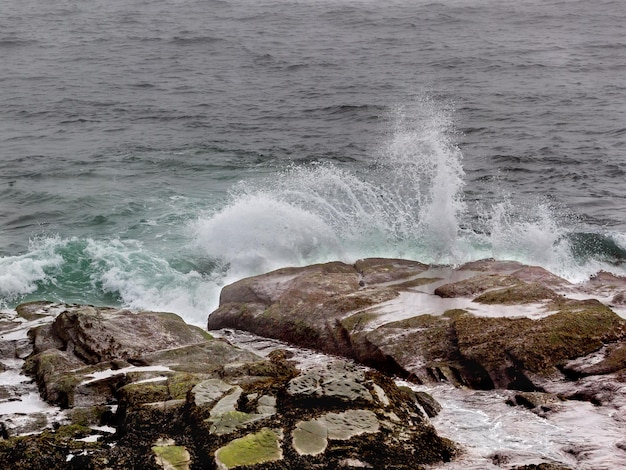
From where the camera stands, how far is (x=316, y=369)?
7.97 meters

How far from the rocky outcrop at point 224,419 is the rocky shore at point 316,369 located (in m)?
0.02

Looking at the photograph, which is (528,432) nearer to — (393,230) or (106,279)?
(393,230)

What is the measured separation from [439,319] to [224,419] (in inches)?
187

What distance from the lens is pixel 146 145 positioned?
2639 centimetres

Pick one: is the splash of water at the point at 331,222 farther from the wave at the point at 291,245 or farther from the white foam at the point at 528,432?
the white foam at the point at 528,432

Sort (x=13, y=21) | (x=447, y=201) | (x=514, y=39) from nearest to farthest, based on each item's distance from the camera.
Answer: (x=447, y=201), (x=514, y=39), (x=13, y=21)

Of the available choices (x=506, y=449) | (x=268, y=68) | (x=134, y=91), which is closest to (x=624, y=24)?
(x=268, y=68)

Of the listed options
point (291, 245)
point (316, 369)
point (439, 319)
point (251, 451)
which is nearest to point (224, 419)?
point (251, 451)

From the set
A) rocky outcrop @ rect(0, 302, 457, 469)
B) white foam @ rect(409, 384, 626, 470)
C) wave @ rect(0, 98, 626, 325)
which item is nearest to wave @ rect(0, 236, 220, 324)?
wave @ rect(0, 98, 626, 325)

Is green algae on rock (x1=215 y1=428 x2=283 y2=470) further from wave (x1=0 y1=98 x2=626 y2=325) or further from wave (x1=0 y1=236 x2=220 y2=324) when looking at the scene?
wave (x1=0 y1=98 x2=626 y2=325)

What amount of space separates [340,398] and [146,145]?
2060 cm

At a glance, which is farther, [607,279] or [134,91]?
[134,91]

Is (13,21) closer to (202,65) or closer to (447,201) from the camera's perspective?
(202,65)

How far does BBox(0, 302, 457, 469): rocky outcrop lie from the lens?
21.8ft
